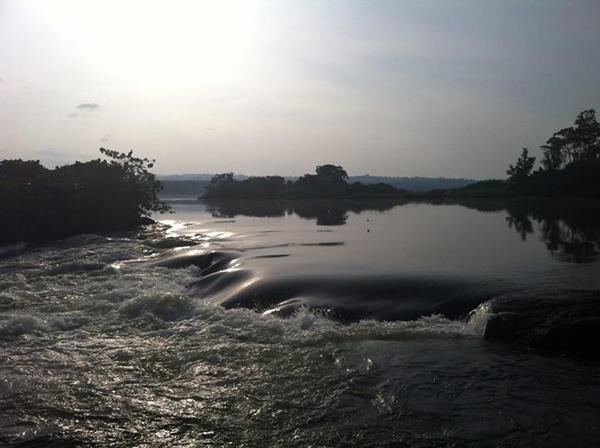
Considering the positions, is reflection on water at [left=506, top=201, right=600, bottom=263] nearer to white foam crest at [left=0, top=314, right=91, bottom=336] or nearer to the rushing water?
the rushing water

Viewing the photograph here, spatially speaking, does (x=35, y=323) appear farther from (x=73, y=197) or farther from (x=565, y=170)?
(x=565, y=170)

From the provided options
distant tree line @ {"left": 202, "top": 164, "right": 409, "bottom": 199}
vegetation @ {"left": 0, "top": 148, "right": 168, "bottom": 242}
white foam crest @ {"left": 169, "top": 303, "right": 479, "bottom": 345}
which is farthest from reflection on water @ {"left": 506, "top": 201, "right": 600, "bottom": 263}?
distant tree line @ {"left": 202, "top": 164, "right": 409, "bottom": 199}

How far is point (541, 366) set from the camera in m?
7.61

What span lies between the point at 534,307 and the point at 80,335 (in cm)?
780

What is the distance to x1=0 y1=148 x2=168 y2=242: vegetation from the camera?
28.3 m

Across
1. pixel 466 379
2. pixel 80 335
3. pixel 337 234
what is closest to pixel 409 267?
pixel 466 379

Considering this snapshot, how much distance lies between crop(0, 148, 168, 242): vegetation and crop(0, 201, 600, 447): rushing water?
1268 centimetres

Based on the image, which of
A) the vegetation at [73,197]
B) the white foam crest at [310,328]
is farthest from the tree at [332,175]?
the white foam crest at [310,328]

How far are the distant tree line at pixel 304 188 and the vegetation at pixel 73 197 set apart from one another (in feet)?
122

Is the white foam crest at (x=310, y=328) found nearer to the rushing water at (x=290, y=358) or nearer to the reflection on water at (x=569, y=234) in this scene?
the rushing water at (x=290, y=358)

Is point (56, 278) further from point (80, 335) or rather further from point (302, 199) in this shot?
point (302, 199)

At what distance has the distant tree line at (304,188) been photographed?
2862 inches

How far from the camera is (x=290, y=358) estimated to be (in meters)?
8.34

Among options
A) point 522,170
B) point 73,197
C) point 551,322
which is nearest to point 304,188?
point 522,170
